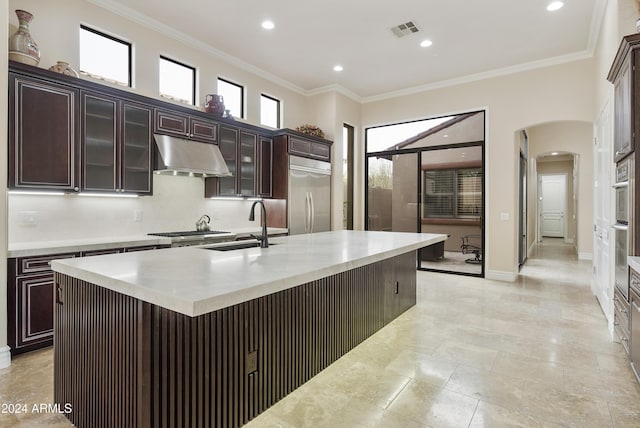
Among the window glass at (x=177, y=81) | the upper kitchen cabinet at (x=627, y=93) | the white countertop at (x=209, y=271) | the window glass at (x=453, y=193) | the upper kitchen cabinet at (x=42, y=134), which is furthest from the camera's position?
the window glass at (x=453, y=193)

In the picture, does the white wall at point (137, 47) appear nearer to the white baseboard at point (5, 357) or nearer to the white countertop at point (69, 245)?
the white countertop at point (69, 245)

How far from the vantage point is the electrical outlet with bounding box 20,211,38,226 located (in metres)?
3.14

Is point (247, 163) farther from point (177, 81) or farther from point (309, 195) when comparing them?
point (177, 81)

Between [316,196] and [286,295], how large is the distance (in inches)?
150

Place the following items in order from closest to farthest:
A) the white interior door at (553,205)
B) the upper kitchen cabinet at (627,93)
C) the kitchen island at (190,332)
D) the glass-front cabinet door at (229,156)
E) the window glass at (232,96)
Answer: the kitchen island at (190,332), the upper kitchen cabinet at (627,93), the glass-front cabinet door at (229,156), the window glass at (232,96), the white interior door at (553,205)

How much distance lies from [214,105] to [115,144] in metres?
1.41

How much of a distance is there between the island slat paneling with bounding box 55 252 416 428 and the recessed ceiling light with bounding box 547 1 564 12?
12.7ft

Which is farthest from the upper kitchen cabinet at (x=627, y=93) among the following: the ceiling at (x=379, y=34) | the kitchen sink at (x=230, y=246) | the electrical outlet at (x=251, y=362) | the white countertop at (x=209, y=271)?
the electrical outlet at (x=251, y=362)

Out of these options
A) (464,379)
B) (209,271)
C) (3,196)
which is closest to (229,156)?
(3,196)

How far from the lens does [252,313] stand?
1864 mm

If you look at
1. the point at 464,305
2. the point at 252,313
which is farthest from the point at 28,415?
the point at 464,305

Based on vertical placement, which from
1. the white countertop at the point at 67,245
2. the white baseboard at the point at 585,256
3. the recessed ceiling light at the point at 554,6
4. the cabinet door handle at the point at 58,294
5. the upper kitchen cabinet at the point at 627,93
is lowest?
the white baseboard at the point at 585,256

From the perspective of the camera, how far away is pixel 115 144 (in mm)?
3494

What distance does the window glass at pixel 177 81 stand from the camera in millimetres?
4379
